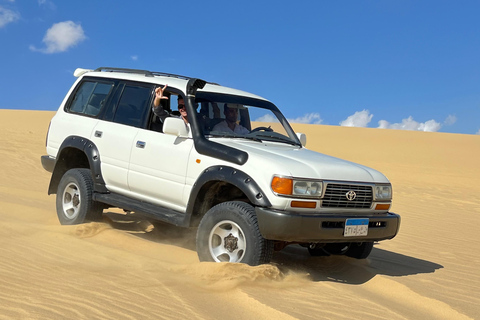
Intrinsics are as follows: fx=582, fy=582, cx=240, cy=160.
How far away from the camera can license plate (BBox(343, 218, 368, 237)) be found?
5.36 m

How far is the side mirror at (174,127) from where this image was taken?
5719 millimetres

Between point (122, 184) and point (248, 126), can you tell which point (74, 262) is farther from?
point (248, 126)

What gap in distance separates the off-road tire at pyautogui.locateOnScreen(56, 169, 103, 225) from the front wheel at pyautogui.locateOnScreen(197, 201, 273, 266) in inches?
82.3

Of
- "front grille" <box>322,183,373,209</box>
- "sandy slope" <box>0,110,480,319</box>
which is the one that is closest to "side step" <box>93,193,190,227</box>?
"sandy slope" <box>0,110,480,319</box>

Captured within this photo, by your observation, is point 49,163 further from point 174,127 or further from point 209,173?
point 209,173

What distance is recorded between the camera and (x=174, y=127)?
575cm

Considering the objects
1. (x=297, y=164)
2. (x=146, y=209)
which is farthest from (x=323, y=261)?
(x=146, y=209)

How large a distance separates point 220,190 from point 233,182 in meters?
0.54

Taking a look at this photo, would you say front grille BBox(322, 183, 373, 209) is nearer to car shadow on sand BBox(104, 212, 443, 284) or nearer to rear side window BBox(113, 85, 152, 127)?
car shadow on sand BBox(104, 212, 443, 284)

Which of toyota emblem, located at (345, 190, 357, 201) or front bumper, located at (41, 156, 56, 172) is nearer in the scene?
toyota emblem, located at (345, 190, 357, 201)

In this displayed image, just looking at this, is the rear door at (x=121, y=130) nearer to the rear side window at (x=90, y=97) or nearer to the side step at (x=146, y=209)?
the side step at (x=146, y=209)

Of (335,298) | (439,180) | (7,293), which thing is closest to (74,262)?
(7,293)

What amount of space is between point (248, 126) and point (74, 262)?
237 centimetres

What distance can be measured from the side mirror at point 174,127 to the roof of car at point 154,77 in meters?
0.57
